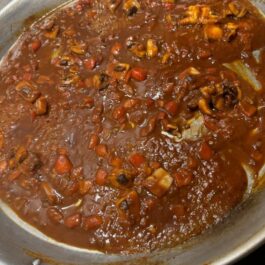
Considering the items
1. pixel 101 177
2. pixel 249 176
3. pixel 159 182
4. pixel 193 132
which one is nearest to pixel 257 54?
pixel 193 132

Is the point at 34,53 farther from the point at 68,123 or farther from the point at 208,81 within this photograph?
the point at 208,81

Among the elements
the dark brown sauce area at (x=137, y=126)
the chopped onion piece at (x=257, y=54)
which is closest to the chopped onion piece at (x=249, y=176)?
the dark brown sauce area at (x=137, y=126)

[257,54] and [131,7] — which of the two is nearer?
[257,54]

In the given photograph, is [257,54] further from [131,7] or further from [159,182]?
[159,182]

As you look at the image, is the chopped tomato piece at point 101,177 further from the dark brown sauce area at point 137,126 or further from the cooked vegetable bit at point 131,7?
the cooked vegetable bit at point 131,7

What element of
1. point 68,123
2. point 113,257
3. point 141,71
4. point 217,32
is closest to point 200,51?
point 217,32

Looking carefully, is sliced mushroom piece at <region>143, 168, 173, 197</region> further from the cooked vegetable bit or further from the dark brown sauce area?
the cooked vegetable bit

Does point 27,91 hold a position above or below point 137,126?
above

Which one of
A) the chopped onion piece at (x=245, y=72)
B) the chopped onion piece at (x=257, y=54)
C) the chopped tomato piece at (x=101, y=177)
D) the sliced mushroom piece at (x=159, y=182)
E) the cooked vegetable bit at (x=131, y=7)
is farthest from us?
the cooked vegetable bit at (x=131, y=7)
